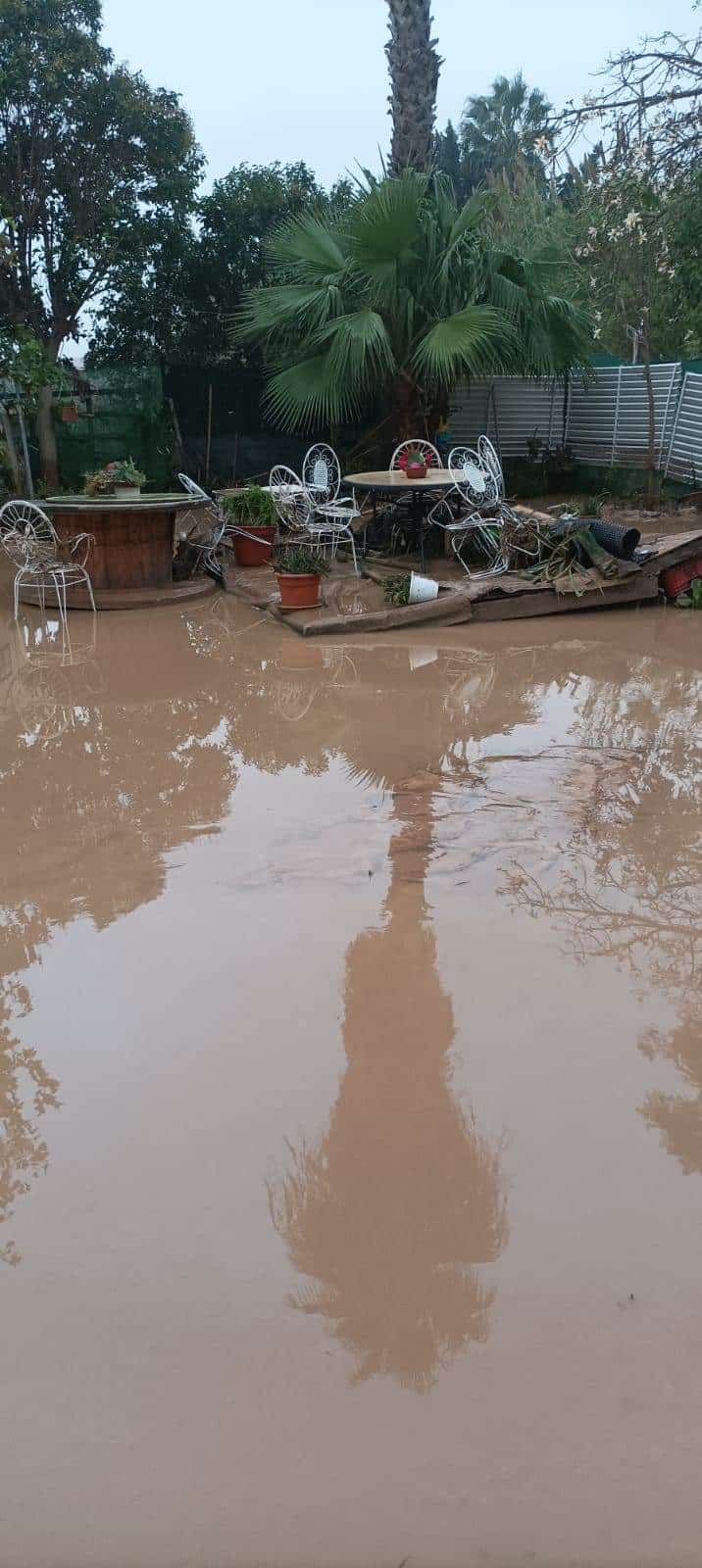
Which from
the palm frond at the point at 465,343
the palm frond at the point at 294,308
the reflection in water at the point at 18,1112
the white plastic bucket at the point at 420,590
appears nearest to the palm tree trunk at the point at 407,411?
the palm frond at the point at 465,343

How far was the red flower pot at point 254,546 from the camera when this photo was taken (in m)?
9.55

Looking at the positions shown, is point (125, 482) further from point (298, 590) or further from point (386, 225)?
point (386, 225)

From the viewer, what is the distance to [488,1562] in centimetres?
145

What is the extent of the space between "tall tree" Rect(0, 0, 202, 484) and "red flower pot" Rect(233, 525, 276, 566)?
12.7 ft

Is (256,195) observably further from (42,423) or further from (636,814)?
(636,814)

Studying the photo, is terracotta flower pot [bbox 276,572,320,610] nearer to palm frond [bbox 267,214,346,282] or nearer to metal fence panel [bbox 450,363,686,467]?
palm frond [bbox 267,214,346,282]

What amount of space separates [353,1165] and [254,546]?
26.0 feet

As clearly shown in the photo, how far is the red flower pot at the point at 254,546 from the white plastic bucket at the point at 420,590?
7.50 feet

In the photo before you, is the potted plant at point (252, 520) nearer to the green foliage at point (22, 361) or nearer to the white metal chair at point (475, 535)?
the white metal chair at point (475, 535)

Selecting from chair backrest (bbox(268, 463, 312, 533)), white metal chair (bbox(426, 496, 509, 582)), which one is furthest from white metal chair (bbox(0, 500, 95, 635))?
white metal chair (bbox(426, 496, 509, 582))

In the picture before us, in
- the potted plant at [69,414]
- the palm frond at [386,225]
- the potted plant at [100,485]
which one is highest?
the palm frond at [386,225]

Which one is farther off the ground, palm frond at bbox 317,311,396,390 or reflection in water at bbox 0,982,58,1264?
palm frond at bbox 317,311,396,390

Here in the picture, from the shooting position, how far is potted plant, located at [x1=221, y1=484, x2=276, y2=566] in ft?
31.1

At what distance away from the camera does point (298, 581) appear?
775cm
